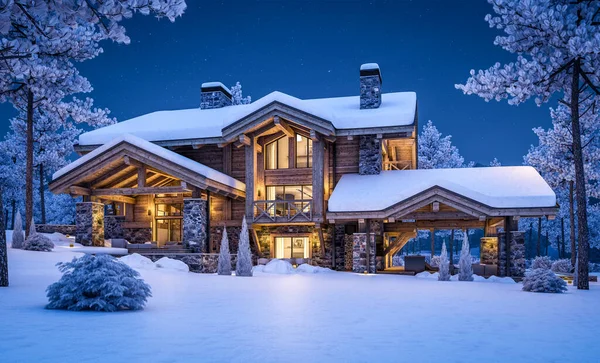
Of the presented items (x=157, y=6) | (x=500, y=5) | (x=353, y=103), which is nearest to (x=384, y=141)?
(x=353, y=103)

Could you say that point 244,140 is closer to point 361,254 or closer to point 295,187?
point 295,187

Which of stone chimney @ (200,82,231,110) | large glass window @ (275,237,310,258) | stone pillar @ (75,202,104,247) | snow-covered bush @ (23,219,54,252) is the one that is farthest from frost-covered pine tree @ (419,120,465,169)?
snow-covered bush @ (23,219,54,252)

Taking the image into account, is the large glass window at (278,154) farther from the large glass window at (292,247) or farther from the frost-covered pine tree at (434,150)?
the frost-covered pine tree at (434,150)

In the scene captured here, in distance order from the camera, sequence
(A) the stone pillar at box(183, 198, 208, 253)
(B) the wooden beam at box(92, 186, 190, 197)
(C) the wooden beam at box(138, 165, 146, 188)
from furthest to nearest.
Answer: (C) the wooden beam at box(138, 165, 146, 188) → (B) the wooden beam at box(92, 186, 190, 197) → (A) the stone pillar at box(183, 198, 208, 253)

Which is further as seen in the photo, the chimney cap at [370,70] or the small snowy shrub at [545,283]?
the chimney cap at [370,70]

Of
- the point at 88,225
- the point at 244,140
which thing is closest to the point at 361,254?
the point at 244,140

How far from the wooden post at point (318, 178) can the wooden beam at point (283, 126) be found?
1.33m

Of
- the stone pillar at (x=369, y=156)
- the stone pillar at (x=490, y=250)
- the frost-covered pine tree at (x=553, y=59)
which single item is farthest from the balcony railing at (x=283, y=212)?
the frost-covered pine tree at (x=553, y=59)

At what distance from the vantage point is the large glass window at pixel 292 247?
23906 millimetres

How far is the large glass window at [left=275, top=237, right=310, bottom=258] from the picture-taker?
23.9 metres

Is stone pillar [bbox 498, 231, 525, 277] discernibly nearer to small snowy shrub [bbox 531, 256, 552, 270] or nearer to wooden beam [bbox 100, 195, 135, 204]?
small snowy shrub [bbox 531, 256, 552, 270]

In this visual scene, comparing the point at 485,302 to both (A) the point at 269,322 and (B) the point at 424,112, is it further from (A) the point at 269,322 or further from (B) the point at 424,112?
(B) the point at 424,112

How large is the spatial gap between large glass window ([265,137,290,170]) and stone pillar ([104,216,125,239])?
757 centimetres

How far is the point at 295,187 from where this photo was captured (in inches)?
950
